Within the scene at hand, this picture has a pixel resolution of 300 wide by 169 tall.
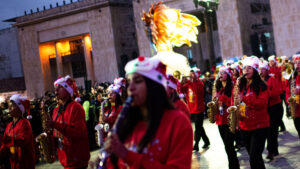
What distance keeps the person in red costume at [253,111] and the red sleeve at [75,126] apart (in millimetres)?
2671

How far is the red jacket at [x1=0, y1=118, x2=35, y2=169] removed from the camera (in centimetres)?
590

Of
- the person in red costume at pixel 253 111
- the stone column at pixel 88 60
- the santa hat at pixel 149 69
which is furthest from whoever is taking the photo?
the stone column at pixel 88 60

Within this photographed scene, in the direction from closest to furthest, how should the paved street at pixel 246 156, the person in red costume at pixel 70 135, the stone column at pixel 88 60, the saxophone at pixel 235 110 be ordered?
the person in red costume at pixel 70 135, the saxophone at pixel 235 110, the paved street at pixel 246 156, the stone column at pixel 88 60

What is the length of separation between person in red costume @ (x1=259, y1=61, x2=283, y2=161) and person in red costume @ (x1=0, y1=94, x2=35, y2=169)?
16.8ft

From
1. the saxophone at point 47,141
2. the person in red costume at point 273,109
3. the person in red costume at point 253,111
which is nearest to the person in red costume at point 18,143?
the saxophone at point 47,141

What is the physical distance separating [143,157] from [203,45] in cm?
4298

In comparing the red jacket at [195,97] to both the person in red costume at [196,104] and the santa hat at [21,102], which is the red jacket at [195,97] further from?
the santa hat at [21,102]

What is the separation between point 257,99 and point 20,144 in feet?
13.1

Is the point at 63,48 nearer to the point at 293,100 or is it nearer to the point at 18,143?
the point at 293,100

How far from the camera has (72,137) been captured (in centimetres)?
536

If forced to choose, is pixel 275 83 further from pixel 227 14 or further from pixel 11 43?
pixel 11 43

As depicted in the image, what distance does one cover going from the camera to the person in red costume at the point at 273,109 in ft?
26.5

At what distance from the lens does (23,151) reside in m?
5.93

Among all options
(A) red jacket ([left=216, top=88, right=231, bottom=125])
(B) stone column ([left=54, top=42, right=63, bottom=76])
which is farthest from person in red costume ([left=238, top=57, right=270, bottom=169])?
(B) stone column ([left=54, top=42, right=63, bottom=76])
